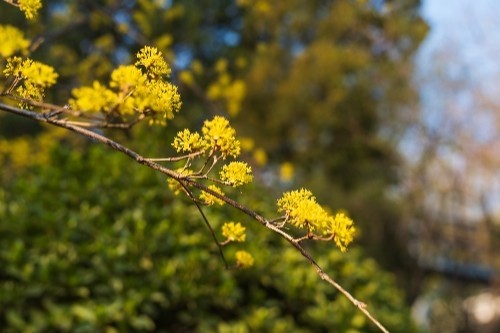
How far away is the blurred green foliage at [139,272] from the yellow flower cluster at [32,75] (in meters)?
2.01

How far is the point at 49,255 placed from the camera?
3.48 metres

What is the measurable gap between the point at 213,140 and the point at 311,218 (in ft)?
0.93

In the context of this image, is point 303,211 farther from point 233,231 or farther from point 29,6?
point 29,6

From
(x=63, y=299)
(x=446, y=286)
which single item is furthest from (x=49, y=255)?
(x=446, y=286)

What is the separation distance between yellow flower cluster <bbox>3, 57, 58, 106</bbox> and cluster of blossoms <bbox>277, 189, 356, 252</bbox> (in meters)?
0.58

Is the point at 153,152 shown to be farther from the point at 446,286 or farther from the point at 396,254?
the point at 446,286

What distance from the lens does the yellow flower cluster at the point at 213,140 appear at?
1.35 meters

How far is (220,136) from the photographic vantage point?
1.36 m

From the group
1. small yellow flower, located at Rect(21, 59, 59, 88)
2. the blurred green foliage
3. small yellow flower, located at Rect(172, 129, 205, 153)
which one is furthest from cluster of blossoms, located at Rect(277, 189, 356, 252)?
the blurred green foliage

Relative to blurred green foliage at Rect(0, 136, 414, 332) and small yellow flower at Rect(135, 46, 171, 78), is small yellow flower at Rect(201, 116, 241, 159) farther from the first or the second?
blurred green foliage at Rect(0, 136, 414, 332)

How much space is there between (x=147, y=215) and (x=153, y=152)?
0.86 meters

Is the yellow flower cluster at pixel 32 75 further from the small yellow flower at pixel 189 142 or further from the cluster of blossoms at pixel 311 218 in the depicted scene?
the cluster of blossoms at pixel 311 218

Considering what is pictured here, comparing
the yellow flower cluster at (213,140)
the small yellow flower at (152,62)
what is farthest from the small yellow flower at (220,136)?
the small yellow flower at (152,62)

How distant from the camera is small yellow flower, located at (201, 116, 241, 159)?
1.35m
